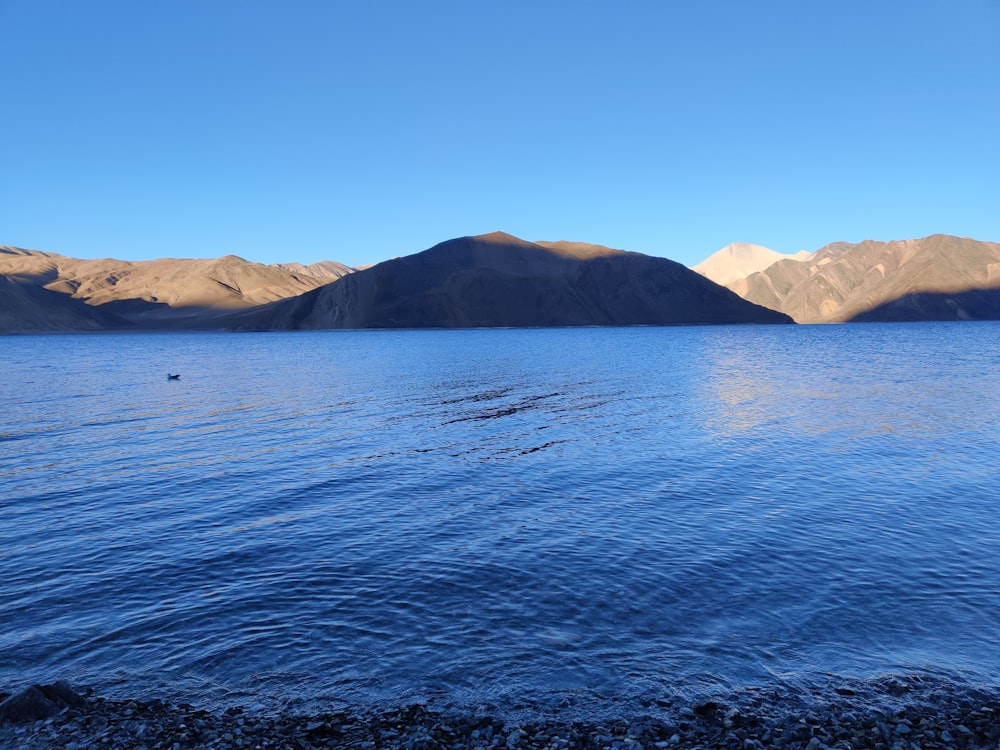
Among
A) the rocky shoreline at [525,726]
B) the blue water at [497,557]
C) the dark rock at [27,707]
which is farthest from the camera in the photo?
the blue water at [497,557]

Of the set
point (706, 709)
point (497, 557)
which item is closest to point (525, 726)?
point (706, 709)

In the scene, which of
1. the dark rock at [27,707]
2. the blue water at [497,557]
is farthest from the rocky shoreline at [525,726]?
the blue water at [497,557]

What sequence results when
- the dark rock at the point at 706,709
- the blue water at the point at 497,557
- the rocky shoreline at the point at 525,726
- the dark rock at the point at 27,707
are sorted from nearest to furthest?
the rocky shoreline at the point at 525,726, the dark rock at the point at 27,707, the dark rock at the point at 706,709, the blue water at the point at 497,557

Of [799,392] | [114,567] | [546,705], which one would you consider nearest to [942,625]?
[546,705]

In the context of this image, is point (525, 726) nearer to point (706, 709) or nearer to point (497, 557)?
point (706, 709)

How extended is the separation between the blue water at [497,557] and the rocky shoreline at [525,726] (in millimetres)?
525

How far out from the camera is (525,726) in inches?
362

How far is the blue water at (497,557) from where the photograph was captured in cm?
1091

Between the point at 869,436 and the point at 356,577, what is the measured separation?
25.9 metres

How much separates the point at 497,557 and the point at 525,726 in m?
6.67

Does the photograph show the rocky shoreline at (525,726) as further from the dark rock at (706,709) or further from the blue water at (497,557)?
the blue water at (497,557)

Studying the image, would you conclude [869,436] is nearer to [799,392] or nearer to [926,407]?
[926,407]

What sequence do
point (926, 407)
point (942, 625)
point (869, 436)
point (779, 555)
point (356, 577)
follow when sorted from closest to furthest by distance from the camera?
point (942, 625)
point (356, 577)
point (779, 555)
point (869, 436)
point (926, 407)

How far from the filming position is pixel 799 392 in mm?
50719
